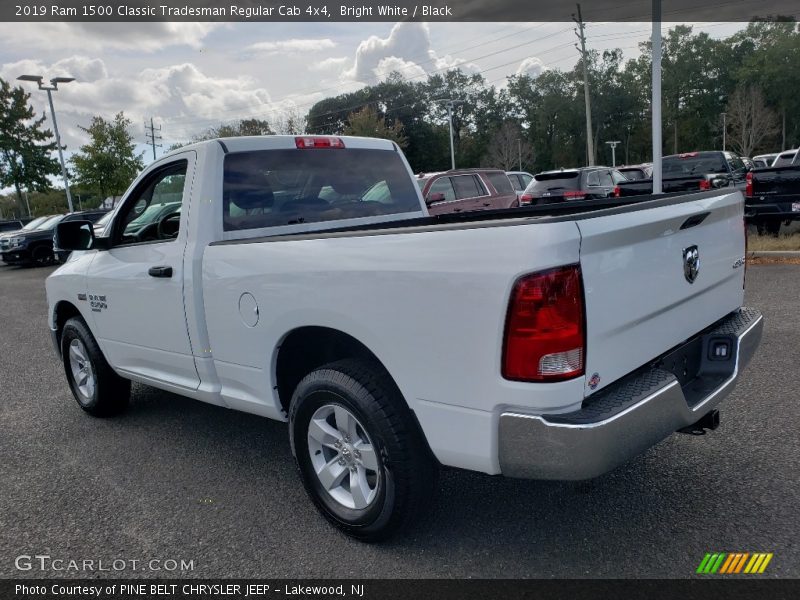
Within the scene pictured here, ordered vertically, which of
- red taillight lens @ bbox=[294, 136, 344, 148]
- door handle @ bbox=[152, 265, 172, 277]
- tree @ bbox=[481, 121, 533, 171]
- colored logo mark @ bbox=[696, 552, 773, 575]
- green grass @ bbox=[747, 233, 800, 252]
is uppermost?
tree @ bbox=[481, 121, 533, 171]

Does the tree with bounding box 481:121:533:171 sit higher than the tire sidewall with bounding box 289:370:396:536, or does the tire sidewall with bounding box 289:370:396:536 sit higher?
the tree with bounding box 481:121:533:171

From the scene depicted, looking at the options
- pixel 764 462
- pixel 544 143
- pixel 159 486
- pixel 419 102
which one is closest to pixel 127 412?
pixel 159 486

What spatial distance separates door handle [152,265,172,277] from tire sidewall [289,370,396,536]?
4.03ft

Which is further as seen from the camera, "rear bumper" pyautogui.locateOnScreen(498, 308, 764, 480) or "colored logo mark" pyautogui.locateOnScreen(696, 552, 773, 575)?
"colored logo mark" pyautogui.locateOnScreen(696, 552, 773, 575)

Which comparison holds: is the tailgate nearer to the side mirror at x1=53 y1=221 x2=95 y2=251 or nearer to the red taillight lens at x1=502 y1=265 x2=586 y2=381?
the red taillight lens at x1=502 y1=265 x2=586 y2=381

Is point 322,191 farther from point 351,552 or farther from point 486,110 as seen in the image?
point 486,110

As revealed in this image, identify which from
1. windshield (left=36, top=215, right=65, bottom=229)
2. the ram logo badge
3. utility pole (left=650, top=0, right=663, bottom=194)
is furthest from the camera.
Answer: windshield (left=36, top=215, right=65, bottom=229)

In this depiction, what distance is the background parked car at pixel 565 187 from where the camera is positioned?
14625 millimetres

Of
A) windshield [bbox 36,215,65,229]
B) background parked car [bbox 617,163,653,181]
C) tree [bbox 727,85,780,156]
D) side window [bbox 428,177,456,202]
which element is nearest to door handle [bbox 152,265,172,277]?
side window [bbox 428,177,456,202]

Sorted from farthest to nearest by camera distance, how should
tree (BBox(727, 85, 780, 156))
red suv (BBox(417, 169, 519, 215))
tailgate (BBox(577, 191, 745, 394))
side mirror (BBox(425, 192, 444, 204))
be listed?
tree (BBox(727, 85, 780, 156)) → red suv (BBox(417, 169, 519, 215)) → side mirror (BBox(425, 192, 444, 204)) → tailgate (BBox(577, 191, 745, 394))

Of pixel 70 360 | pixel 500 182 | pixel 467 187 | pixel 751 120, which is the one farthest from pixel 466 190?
pixel 751 120

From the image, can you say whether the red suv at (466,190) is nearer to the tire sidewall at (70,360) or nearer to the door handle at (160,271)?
the tire sidewall at (70,360)

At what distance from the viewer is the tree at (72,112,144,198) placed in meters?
33.5

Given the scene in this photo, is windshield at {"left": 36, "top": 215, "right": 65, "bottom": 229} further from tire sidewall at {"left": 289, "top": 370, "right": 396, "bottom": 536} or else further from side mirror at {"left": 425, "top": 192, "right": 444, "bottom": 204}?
tire sidewall at {"left": 289, "top": 370, "right": 396, "bottom": 536}
